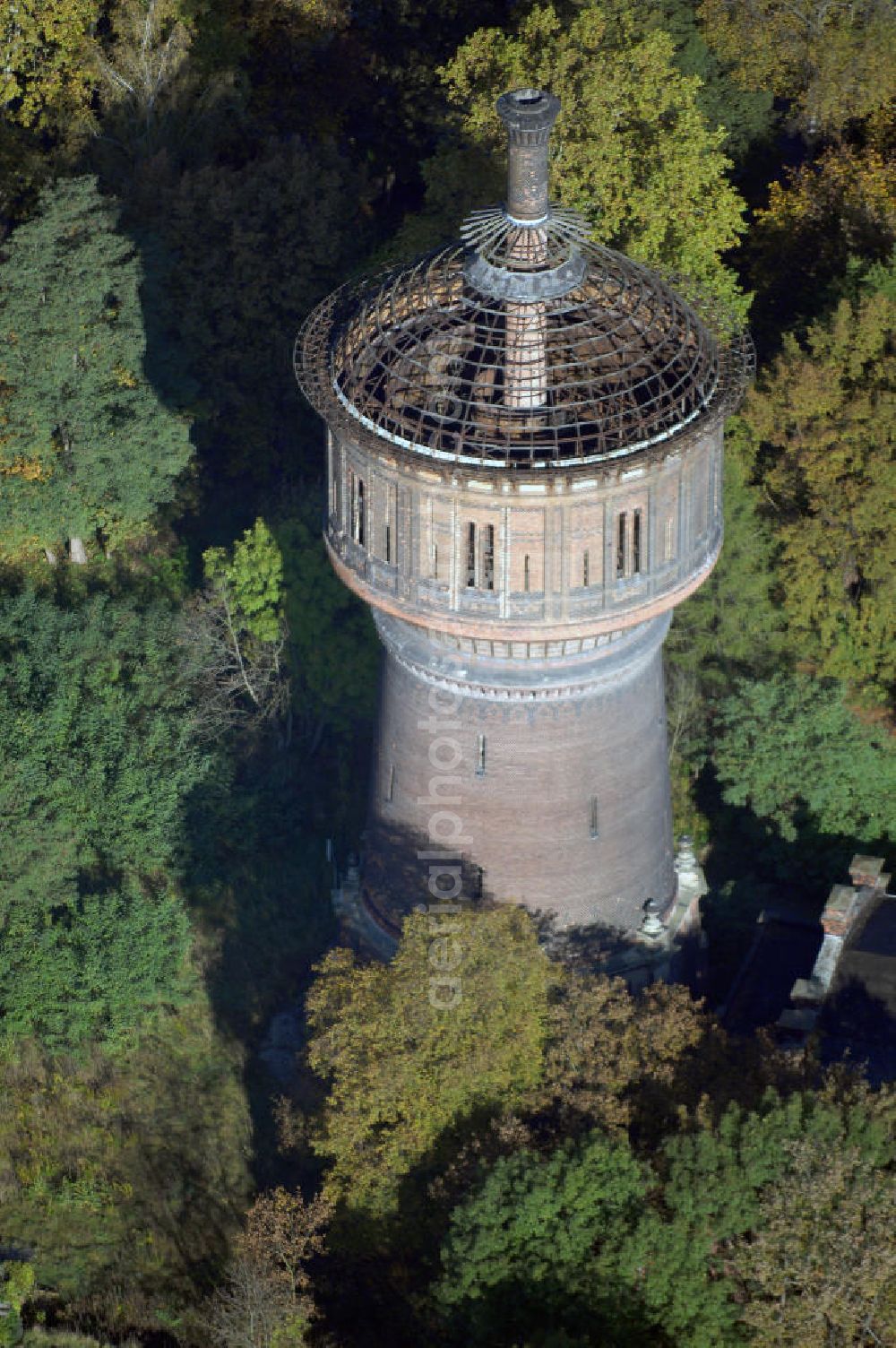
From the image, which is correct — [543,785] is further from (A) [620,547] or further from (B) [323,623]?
(B) [323,623]

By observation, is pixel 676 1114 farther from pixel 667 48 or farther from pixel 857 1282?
pixel 667 48

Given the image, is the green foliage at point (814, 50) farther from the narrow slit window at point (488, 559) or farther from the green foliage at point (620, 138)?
the narrow slit window at point (488, 559)

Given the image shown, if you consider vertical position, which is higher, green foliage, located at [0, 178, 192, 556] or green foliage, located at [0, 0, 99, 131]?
green foliage, located at [0, 0, 99, 131]

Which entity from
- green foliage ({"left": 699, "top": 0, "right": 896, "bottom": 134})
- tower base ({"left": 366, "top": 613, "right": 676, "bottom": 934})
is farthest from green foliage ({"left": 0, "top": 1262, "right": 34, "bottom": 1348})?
green foliage ({"left": 699, "top": 0, "right": 896, "bottom": 134})

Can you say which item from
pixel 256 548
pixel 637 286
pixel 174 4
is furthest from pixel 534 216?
pixel 174 4

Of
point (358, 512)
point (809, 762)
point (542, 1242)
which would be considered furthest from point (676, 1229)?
point (809, 762)

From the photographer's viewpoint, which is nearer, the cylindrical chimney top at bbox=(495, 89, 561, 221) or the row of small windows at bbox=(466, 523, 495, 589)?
the cylindrical chimney top at bbox=(495, 89, 561, 221)

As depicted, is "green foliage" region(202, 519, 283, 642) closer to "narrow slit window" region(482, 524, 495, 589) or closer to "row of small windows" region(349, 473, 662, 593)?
"row of small windows" region(349, 473, 662, 593)
